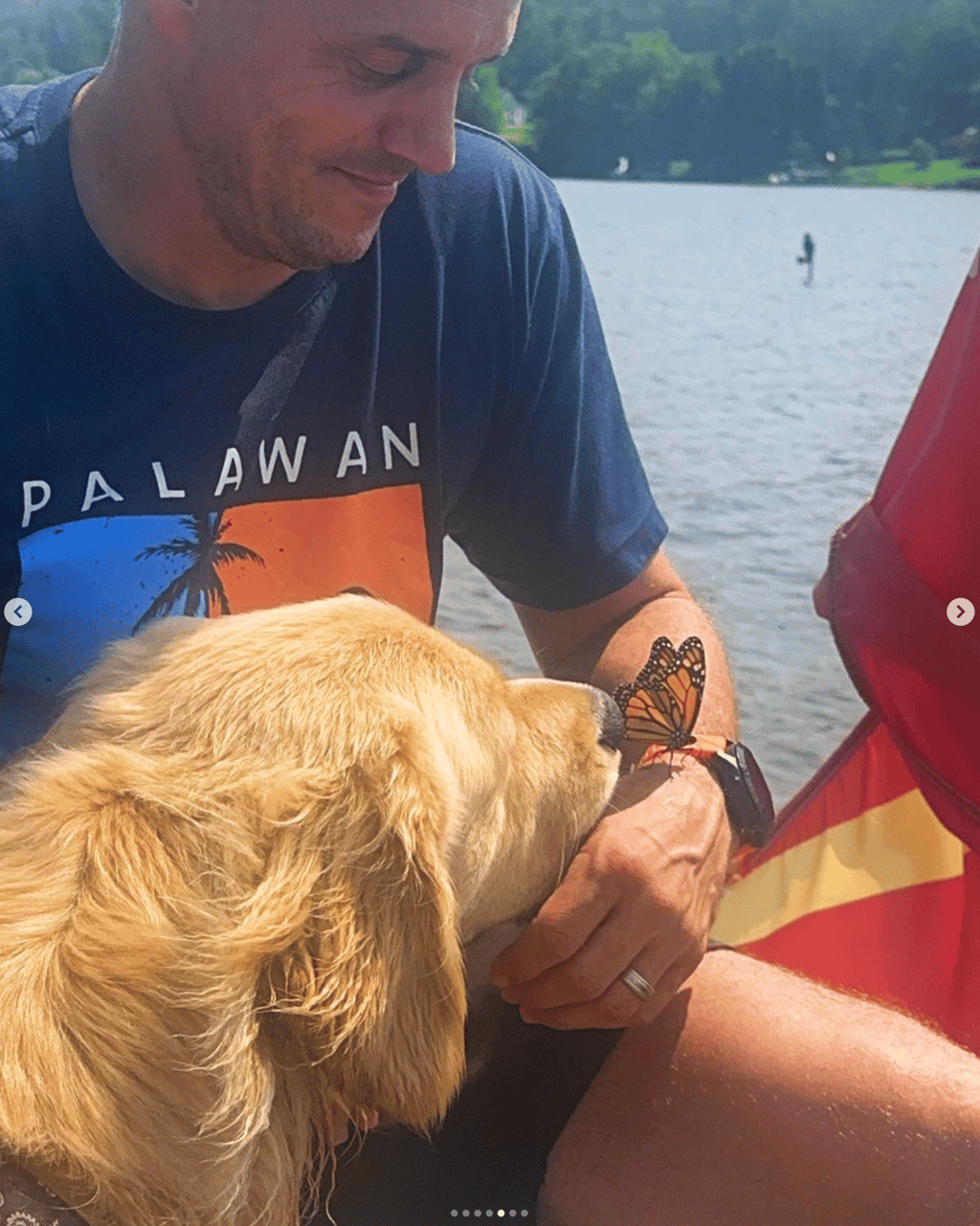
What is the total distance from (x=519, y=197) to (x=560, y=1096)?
4.25 ft

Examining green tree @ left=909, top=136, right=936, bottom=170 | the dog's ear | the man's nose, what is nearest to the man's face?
the man's nose

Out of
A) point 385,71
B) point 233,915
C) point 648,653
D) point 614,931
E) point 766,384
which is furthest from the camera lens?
point 766,384

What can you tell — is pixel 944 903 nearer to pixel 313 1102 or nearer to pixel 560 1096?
pixel 560 1096

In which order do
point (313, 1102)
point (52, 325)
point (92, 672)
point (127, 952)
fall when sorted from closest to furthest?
point (127, 952)
point (313, 1102)
point (92, 672)
point (52, 325)

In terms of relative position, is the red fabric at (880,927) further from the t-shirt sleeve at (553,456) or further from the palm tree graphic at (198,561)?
the palm tree graphic at (198,561)

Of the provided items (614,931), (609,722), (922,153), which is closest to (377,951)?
(614,931)

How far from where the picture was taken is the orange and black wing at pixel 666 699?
1897 millimetres

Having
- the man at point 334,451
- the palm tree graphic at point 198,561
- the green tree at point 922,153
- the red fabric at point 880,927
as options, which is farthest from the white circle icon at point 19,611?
the green tree at point 922,153

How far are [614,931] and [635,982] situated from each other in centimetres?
7

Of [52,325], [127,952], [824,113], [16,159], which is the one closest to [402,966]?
[127,952]

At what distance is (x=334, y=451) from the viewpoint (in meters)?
1.94

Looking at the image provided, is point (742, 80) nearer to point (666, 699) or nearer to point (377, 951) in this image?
point (666, 699)

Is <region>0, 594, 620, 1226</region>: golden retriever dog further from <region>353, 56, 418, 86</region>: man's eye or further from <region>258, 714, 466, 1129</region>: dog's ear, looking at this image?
<region>353, 56, 418, 86</region>: man's eye

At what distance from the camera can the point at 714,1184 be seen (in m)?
1.70
